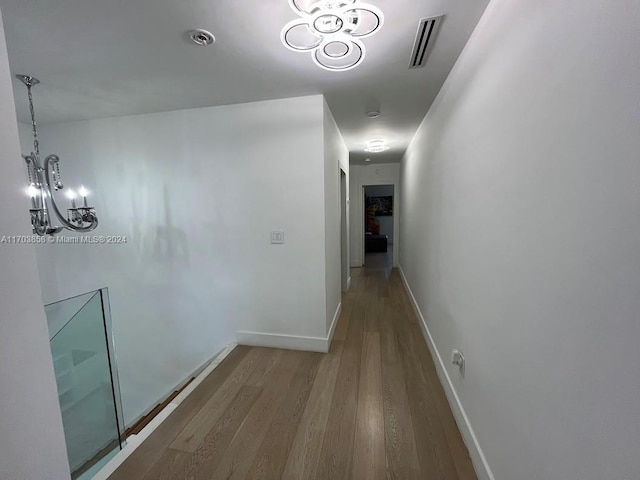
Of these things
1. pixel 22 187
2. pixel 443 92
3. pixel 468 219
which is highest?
pixel 443 92

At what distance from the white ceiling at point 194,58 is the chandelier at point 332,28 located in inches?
5.6

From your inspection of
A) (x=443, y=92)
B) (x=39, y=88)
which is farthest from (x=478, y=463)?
(x=39, y=88)

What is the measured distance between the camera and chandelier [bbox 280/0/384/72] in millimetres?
1134

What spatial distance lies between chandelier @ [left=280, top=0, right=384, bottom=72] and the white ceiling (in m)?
0.14

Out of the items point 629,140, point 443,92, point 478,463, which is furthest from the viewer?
point 443,92

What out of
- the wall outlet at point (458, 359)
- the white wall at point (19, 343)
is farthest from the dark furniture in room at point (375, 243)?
the white wall at point (19, 343)

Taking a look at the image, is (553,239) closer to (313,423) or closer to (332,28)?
(332,28)

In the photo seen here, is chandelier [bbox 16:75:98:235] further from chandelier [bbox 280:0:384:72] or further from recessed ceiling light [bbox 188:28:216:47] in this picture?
chandelier [bbox 280:0:384:72]

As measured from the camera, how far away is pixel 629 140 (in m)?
0.59

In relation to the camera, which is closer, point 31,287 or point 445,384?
point 31,287

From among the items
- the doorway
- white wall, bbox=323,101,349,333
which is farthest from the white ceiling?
the doorway

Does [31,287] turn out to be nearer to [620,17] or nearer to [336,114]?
[620,17]

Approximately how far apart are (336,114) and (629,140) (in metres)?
2.48

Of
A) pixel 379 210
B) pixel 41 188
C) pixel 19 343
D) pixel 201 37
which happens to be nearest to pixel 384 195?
pixel 379 210
